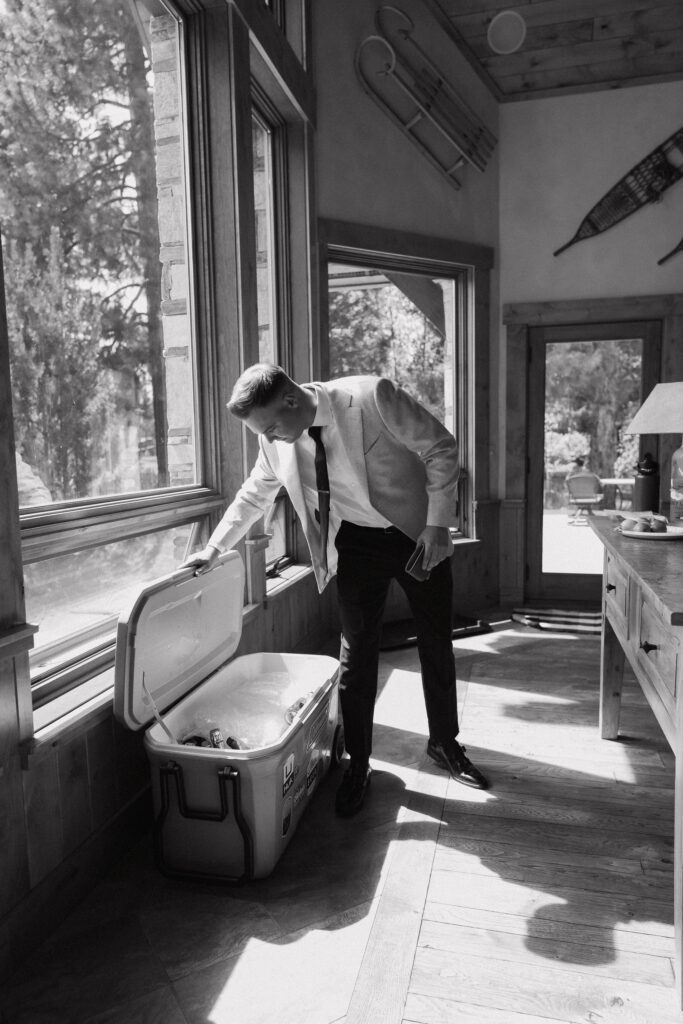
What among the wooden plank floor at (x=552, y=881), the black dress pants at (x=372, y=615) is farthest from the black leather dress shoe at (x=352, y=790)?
the wooden plank floor at (x=552, y=881)

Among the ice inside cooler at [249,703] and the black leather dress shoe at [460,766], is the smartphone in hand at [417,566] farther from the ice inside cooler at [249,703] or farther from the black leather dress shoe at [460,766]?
the black leather dress shoe at [460,766]

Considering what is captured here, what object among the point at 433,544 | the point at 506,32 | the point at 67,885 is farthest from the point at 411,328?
the point at 67,885

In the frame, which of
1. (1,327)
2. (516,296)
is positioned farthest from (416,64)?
(1,327)

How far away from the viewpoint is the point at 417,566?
235 centimetres

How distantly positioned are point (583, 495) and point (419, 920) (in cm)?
374

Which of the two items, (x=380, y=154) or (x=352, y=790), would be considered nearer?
(x=352, y=790)

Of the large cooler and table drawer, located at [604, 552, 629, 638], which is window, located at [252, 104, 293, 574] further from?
table drawer, located at [604, 552, 629, 638]

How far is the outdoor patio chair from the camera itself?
5109 millimetres

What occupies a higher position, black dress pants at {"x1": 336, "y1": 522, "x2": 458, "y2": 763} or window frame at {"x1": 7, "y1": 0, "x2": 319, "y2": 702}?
window frame at {"x1": 7, "y1": 0, "x2": 319, "y2": 702}

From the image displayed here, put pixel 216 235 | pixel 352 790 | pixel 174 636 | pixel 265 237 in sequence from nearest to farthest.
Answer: pixel 174 636 < pixel 352 790 < pixel 216 235 < pixel 265 237

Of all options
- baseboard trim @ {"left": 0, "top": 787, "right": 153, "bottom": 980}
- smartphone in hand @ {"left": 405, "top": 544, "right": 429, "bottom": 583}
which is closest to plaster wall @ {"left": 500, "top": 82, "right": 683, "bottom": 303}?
smartphone in hand @ {"left": 405, "top": 544, "right": 429, "bottom": 583}

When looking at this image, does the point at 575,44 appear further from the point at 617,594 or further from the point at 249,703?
the point at 249,703

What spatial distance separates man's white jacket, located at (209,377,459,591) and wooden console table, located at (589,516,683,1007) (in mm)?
581

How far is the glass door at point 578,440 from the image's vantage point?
4996mm
